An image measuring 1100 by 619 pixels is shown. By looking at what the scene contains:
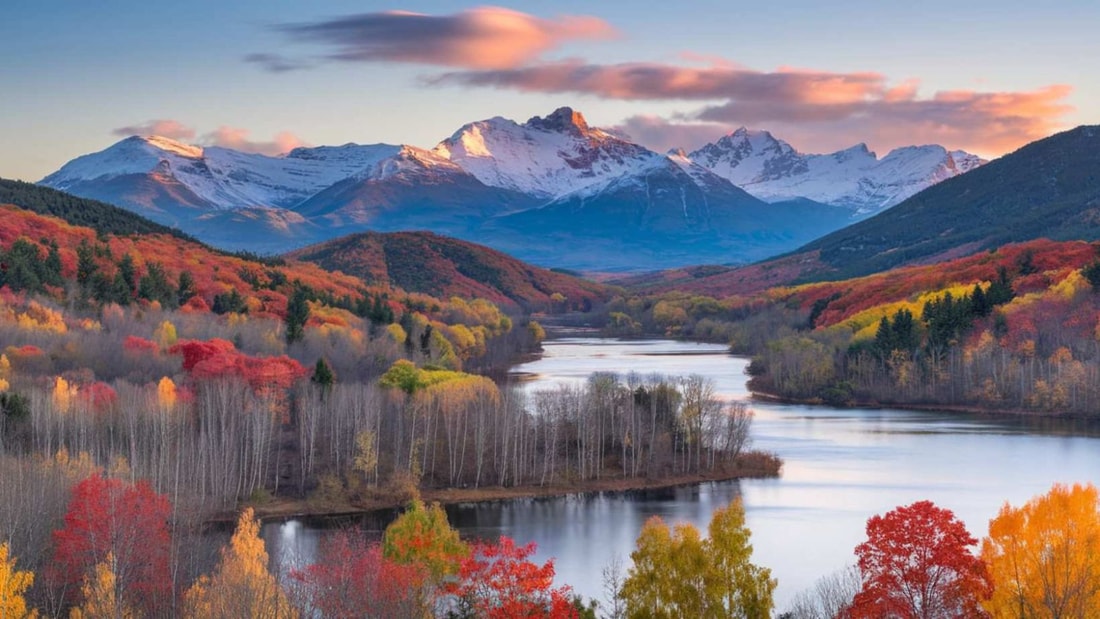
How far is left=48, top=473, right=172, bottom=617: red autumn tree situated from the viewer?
37750 millimetres

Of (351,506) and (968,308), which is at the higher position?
(968,308)

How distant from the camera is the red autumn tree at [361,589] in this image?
104 feet

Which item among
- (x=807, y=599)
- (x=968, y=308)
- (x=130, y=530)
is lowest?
(x=807, y=599)

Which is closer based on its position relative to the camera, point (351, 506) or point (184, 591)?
point (184, 591)

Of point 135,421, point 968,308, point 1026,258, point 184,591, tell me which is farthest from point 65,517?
point 1026,258

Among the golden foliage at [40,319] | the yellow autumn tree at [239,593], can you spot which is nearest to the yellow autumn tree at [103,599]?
the yellow autumn tree at [239,593]

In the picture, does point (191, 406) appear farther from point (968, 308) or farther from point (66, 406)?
point (968, 308)

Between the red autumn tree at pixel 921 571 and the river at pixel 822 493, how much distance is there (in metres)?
8.94

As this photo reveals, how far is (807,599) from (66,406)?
38806 millimetres

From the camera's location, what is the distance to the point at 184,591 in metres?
38.5

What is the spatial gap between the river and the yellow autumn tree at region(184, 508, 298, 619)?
4445 millimetres

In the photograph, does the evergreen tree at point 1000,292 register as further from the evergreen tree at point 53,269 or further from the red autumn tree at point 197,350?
the evergreen tree at point 53,269

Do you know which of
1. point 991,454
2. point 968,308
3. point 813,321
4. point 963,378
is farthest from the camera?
point 813,321

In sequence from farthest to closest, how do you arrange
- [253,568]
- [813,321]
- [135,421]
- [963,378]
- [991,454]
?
[813,321]
[963,378]
[991,454]
[135,421]
[253,568]
